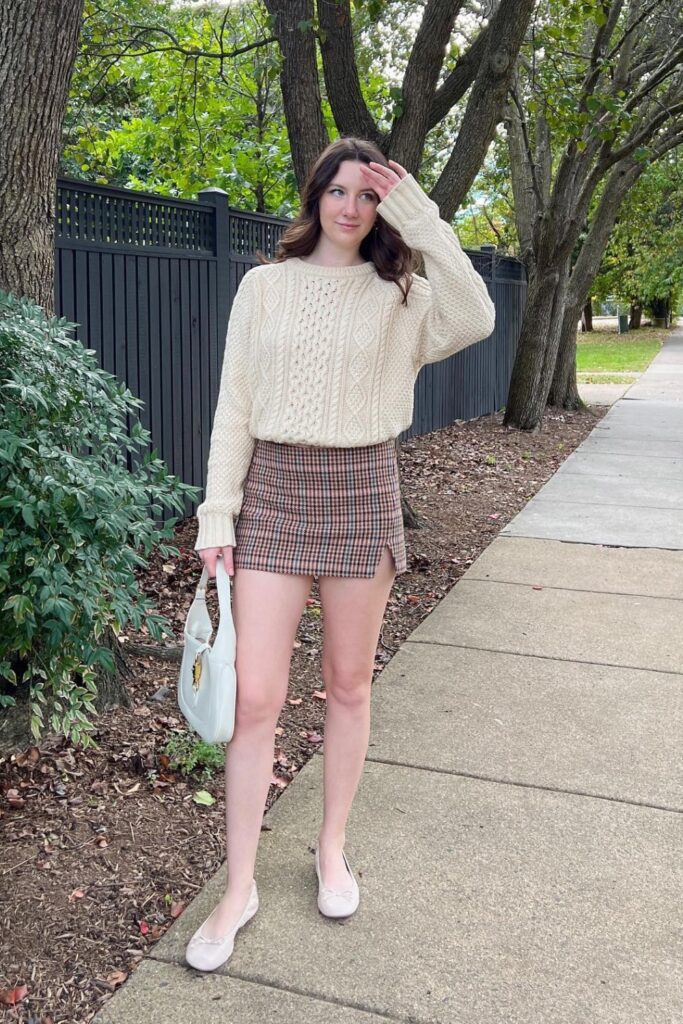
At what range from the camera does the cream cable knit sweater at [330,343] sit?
2760 millimetres

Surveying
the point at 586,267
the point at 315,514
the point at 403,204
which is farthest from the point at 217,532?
the point at 586,267

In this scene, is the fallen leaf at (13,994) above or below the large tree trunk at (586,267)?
below

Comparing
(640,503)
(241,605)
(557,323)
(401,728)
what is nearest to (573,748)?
(401,728)

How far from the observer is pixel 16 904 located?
295 centimetres

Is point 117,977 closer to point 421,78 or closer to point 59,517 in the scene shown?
point 59,517

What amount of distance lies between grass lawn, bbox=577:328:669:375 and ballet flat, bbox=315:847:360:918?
23.1m

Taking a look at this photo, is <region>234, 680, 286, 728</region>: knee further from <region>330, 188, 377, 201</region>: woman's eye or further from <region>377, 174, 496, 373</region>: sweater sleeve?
<region>330, 188, 377, 201</region>: woman's eye

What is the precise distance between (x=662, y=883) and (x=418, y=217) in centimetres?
196

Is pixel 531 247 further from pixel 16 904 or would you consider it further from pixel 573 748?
pixel 16 904

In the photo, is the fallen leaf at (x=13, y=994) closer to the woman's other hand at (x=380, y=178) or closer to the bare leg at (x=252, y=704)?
the bare leg at (x=252, y=704)

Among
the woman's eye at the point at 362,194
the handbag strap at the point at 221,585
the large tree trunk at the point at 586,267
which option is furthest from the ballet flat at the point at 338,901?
the large tree trunk at the point at 586,267

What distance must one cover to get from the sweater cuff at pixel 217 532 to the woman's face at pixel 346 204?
2.48 ft

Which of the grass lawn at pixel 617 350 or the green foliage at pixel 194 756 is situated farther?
the grass lawn at pixel 617 350

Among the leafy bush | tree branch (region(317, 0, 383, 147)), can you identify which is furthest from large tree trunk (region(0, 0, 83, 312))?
tree branch (region(317, 0, 383, 147))
